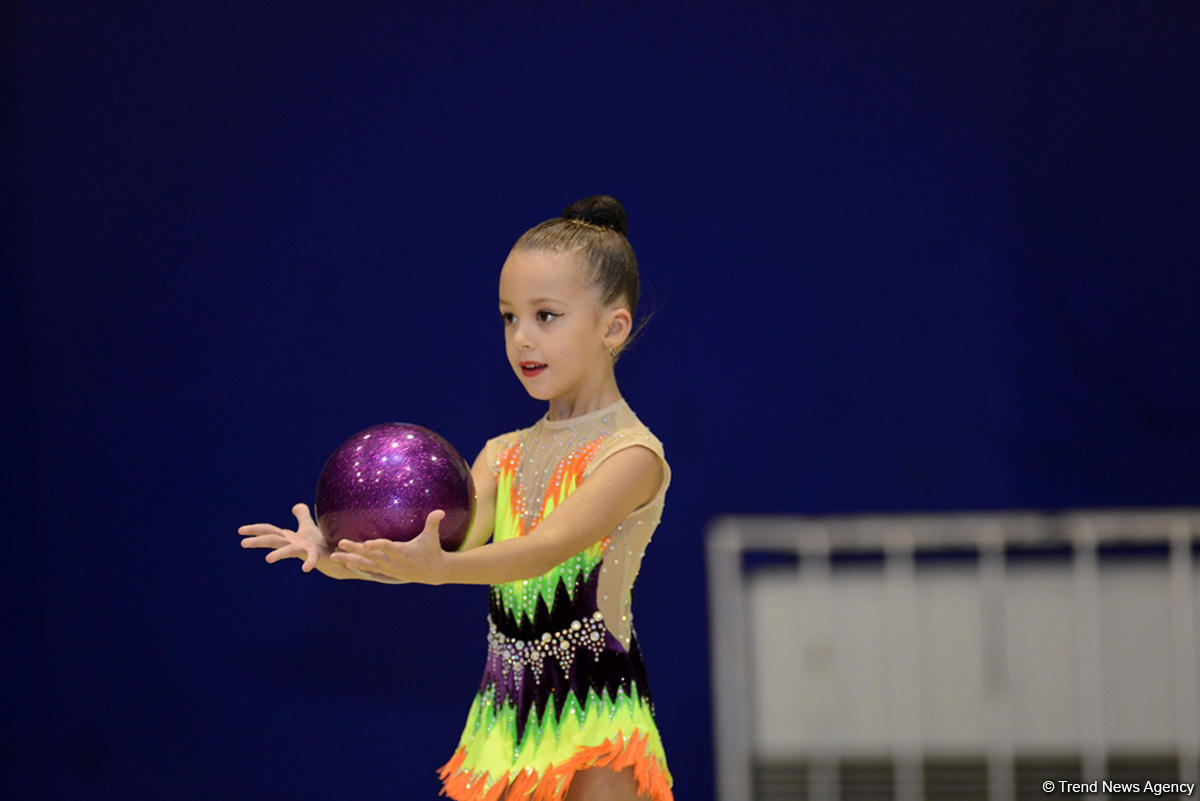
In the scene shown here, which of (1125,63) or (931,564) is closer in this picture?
(931,564)

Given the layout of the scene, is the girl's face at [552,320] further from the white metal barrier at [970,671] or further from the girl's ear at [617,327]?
the white metal barrier at [970,671]

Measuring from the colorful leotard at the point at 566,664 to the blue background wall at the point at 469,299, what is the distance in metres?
0.92

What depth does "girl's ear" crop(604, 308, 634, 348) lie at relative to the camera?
2287 millimetres

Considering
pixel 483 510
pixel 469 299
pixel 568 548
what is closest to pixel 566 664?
pixel 568 548

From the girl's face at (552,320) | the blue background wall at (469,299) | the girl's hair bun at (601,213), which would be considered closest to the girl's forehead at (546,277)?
the girl's face at (552,320)

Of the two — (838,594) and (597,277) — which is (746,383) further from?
(597,277)

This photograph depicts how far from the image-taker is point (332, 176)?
3223 mm

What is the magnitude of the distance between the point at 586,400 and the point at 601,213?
0.36 meters

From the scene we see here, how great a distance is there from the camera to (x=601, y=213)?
7.72 feet

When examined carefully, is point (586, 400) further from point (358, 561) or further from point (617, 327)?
point (358, 561)

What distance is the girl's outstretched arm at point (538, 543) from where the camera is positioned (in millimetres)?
1865

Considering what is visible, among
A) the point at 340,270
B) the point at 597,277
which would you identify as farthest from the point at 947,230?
the point at 340,270

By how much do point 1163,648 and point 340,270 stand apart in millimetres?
2099

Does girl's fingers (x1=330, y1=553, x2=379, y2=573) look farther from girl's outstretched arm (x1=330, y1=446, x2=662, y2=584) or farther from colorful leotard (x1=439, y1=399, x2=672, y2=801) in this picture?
colorful leotard (x1=439, y1=399, x2=672, y2=801)
